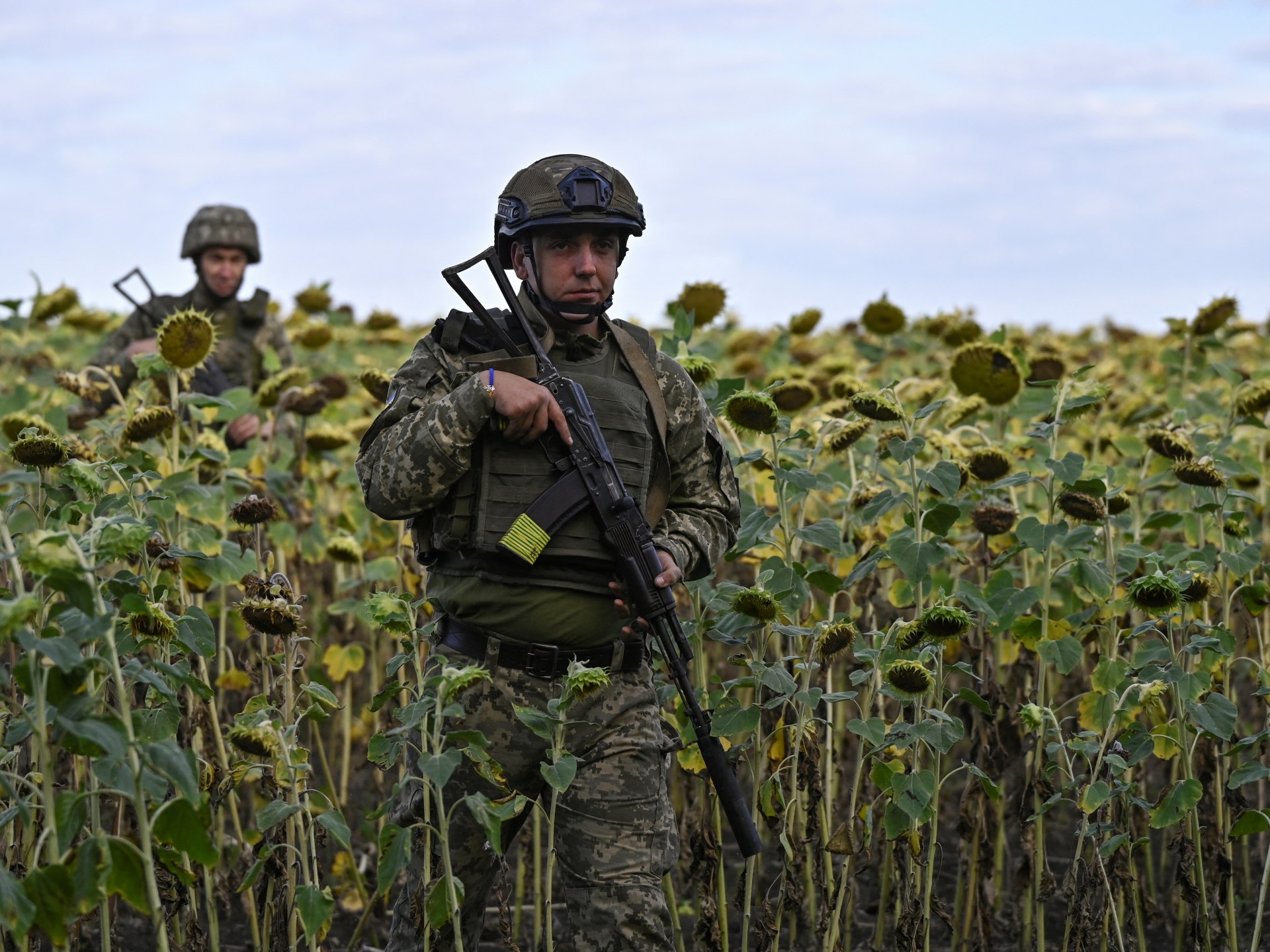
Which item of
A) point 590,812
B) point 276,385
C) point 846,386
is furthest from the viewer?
point 276,385

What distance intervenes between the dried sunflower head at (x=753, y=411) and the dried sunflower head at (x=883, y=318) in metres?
3.03

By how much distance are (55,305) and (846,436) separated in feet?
16.6

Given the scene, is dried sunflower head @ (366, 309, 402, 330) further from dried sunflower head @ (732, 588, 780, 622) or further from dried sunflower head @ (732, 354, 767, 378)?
dried sunflower head @ (732, 588, 780, 622)

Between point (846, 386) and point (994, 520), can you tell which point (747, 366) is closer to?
point (846, 386)

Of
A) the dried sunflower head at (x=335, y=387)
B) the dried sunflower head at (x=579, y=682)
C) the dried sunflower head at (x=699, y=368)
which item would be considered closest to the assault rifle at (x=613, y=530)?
the dried sunflower head at (x=579, y=682)

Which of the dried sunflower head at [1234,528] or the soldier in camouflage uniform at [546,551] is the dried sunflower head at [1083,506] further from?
the soldier in camouflage uniform at [546,551]

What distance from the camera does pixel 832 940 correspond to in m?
4.02

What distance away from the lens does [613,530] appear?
336cm

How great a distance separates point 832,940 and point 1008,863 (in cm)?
163

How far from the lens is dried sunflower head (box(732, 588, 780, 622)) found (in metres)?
3.76

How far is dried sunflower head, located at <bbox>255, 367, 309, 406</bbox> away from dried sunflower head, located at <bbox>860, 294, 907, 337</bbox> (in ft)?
8.58

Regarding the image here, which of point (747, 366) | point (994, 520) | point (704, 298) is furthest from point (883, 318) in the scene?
point (994, 520)

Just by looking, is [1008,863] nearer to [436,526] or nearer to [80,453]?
[436,526]

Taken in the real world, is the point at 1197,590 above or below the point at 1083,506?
below
